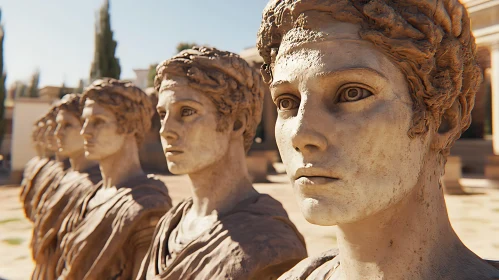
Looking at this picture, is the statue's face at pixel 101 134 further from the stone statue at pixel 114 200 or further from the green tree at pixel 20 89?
the green tree at pixel 20 89

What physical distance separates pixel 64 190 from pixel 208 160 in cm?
298

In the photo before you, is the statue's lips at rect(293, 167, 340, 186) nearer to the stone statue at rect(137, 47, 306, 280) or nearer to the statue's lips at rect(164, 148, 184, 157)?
the stone statue at rect(137, 47, 306, 280)

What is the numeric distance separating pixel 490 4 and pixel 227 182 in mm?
11933

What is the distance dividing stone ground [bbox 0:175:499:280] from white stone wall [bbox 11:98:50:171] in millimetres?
6965

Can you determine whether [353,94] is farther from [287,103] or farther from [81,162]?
[81,162]

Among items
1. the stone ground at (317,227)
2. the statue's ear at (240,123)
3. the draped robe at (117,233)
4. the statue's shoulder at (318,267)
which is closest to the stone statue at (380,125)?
the statue's shoulder at (318,267)

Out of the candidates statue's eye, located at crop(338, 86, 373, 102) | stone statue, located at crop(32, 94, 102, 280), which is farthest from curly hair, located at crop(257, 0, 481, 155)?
stone statue, located at crop(32, 94, 102, 280)

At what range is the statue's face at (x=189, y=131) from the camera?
230 cm

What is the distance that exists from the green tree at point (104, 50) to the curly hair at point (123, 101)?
20.8 metres

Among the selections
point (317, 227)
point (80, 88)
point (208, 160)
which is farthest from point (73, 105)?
point (80, 88)

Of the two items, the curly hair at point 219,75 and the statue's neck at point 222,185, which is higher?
the curly hair at point 219,75

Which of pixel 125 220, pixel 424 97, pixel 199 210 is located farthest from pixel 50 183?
pixel 424 97

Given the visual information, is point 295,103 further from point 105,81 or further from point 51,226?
point 51,226

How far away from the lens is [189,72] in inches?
92.3
